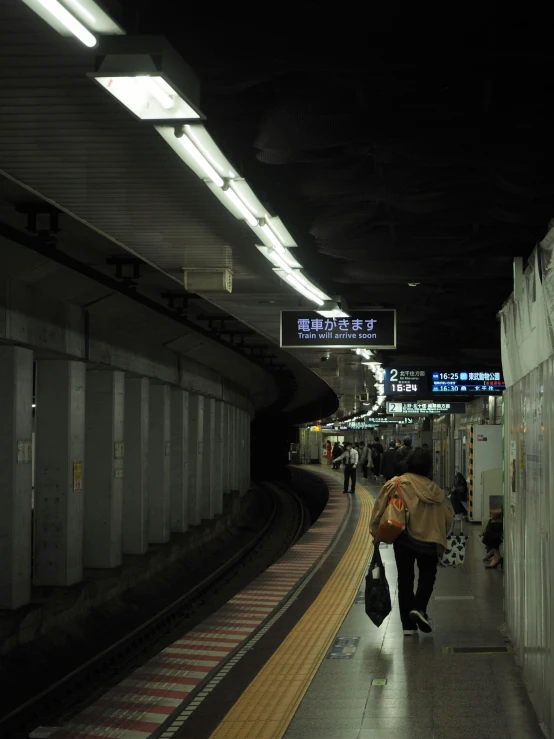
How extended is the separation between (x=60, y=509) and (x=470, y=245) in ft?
19.7

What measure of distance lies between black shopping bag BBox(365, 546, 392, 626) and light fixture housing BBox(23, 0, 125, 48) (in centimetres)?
482

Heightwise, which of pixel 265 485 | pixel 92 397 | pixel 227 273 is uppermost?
pixel 227 273

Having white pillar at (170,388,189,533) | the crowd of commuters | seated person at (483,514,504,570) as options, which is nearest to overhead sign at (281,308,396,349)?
seated person at (483,514,504,570)

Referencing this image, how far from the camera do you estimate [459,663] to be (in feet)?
23.2

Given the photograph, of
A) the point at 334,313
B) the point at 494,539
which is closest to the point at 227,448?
the point at 334,313

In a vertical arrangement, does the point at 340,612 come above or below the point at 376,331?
below

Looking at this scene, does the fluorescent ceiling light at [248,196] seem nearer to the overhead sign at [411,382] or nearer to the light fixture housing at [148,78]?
the light fixture housing at [148,78]

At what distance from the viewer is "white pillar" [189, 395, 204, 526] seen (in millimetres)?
21767

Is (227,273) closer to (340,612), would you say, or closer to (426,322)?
(340,612)

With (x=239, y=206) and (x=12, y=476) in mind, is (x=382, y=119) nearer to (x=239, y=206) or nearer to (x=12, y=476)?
(x=239, y=206)

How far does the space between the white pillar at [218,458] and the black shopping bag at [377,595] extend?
17.4 metres

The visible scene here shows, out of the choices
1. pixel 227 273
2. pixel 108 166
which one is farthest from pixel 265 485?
pixel 108 166

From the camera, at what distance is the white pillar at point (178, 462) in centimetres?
2022

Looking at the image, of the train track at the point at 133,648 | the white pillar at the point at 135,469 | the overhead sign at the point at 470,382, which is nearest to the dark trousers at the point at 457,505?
the overhead sign at the point at 470,382
